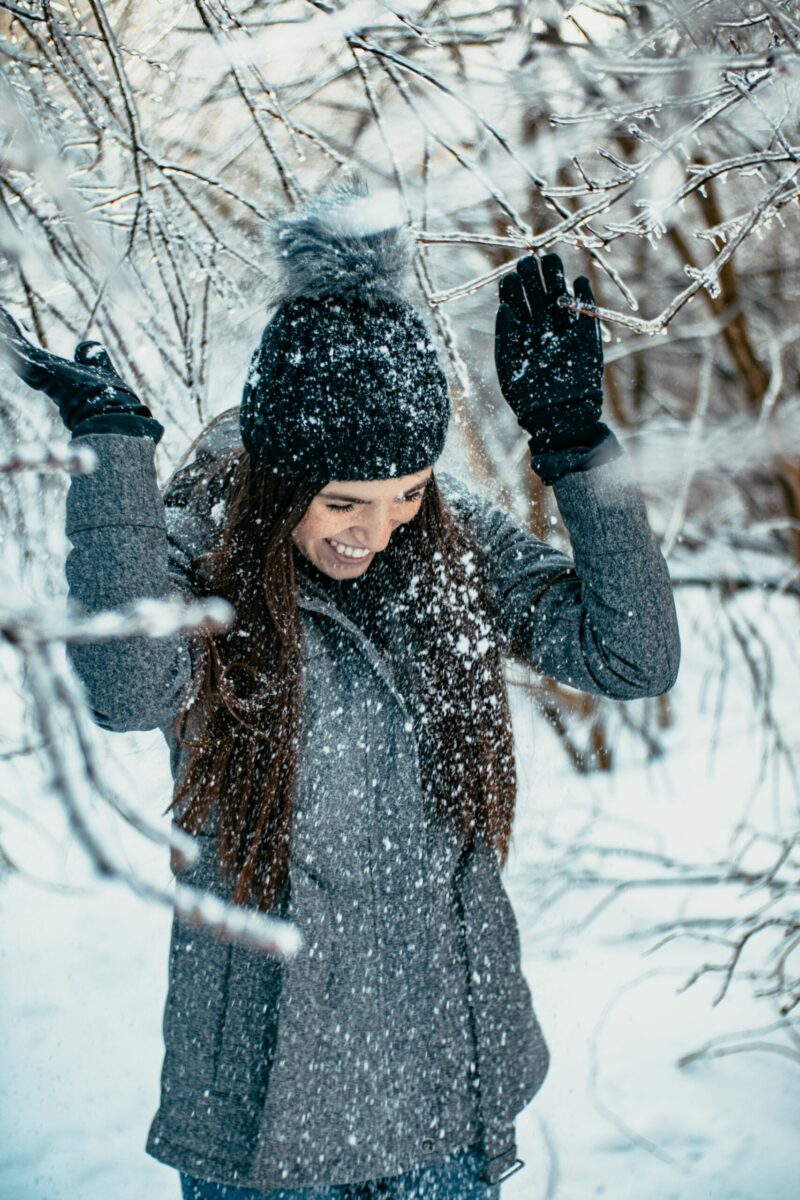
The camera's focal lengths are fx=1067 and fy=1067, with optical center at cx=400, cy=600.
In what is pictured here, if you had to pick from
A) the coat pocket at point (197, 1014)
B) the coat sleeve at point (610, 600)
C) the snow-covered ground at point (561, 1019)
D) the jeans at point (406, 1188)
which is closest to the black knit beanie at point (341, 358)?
the coat sleeve at point (610, 600)

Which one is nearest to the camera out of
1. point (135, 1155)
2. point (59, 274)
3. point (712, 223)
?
point (59, 274)

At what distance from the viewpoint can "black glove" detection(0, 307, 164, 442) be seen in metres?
1.27

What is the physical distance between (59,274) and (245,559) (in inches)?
34.0

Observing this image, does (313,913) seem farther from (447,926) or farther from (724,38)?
(724,38)

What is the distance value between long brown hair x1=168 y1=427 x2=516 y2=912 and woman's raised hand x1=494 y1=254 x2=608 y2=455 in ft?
0.69

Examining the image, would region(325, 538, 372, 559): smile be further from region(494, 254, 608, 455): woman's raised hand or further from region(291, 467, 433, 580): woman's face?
Answer: region(494, 254, 608, 455): woman's raised hand

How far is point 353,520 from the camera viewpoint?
4.68 feet

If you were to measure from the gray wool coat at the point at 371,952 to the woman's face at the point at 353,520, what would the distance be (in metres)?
0.06

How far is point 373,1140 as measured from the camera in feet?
4.51

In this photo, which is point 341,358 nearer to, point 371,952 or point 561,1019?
point 371,952

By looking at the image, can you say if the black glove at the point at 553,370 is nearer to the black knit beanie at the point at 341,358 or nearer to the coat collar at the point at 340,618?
the black knit beanie at the point at 341,358

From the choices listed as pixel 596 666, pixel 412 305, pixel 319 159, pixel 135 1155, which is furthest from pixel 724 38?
pixel 135 1155

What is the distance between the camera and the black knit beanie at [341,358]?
137 centimetres

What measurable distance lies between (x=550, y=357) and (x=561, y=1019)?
2.09 m
